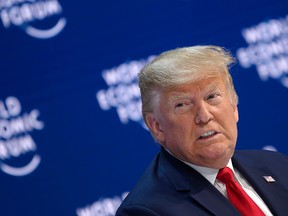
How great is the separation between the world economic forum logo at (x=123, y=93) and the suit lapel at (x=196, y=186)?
85 centimetres

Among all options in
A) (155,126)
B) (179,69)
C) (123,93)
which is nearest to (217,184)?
(155,126)

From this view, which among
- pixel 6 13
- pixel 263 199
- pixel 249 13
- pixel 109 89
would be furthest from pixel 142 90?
pixel 249 13

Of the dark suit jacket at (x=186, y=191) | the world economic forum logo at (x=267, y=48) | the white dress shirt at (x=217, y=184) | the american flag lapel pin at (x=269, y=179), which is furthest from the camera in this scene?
the world economic forum logo at (x=267, y=48)

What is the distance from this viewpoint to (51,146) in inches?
107

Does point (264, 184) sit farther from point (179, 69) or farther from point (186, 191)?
point (179, 69)

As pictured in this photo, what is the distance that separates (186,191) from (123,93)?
104 centimetres

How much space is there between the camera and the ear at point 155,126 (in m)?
1.96

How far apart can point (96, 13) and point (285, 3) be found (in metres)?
1.02

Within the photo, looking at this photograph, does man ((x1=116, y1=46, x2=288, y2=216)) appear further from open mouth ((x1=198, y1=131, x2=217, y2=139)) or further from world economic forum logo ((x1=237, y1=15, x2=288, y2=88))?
world economic forum logo ((x1=237, y1=15, x2=288, y2=88))

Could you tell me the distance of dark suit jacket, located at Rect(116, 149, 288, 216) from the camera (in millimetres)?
1806

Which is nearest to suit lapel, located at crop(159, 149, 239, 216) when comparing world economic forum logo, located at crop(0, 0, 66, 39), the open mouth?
the open mouth

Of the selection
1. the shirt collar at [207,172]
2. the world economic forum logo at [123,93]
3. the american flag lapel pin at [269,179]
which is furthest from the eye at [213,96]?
the world economic forum logo at [123,93]

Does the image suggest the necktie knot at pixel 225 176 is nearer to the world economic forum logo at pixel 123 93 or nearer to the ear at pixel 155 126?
the ear at pixel 155 126

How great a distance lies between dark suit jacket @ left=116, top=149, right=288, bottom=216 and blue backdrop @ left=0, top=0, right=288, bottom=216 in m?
0.77
